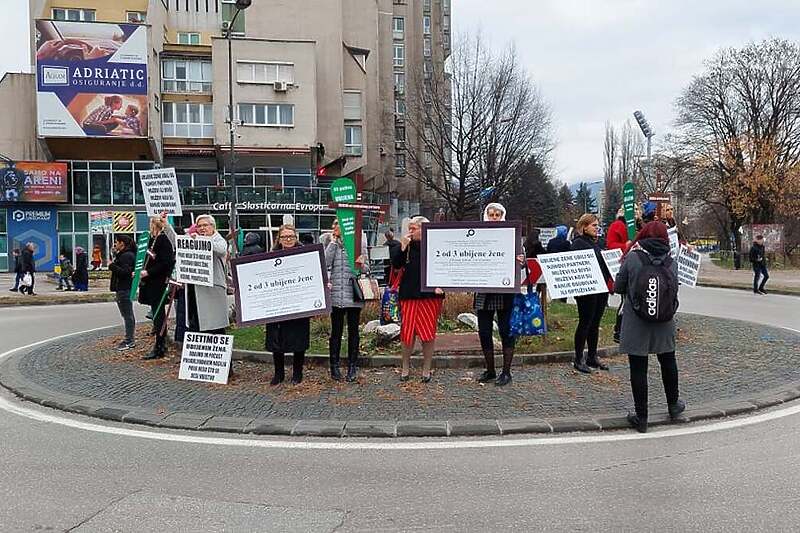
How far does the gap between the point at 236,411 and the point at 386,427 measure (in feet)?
5.43

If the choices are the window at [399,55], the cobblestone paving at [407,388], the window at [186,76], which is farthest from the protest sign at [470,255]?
the window at [399,55]

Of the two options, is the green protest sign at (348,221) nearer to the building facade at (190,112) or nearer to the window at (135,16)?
the building facade at (190,112)

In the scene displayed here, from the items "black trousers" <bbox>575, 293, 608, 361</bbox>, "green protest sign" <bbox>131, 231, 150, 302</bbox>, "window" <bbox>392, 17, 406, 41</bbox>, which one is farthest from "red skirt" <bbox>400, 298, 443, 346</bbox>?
"window" <bbox>392, 17, 406, 41</bbox>

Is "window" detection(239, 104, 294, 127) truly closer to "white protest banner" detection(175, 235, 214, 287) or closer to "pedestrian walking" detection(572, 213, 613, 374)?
"white protest banner" detection(175, 235, 214, 287)

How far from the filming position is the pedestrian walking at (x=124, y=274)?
33.1 ft

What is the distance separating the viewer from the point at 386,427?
6129 mm

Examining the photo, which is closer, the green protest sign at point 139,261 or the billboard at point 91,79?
the green protest sign at point 139,261

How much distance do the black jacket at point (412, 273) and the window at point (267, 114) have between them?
39.3 m

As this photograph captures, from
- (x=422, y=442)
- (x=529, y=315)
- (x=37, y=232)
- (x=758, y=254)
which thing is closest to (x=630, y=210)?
(x=529, y=315)

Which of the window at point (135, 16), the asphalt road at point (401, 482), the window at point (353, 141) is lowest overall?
the asphalt road at point (401, 482)

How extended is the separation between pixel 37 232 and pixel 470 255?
Result: 4157 cm

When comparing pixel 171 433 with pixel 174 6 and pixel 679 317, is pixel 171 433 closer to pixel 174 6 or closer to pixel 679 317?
pixel 679 317

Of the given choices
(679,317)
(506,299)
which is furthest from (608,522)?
(679,317)

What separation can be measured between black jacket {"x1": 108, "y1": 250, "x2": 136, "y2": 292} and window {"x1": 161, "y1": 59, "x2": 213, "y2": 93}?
1523 inches
